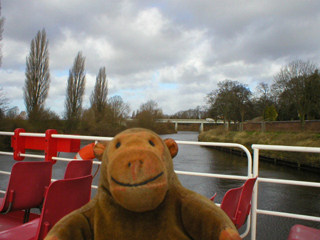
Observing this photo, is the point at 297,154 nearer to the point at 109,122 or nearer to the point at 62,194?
the point at 62,194

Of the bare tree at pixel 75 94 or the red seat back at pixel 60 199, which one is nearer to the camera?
the red seat back at pixel 60 199

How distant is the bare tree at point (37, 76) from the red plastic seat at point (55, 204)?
30.0m

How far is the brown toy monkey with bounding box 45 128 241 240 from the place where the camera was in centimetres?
90

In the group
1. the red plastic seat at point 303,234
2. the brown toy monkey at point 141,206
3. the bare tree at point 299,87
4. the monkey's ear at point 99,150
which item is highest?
the bare tree at point 299,87

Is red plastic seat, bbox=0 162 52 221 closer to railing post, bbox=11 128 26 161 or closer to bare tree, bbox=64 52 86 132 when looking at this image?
railing post, bbox=11 128 26 161

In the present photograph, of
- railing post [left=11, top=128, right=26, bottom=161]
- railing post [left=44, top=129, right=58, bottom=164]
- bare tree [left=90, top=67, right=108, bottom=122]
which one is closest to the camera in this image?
railing post [left=44, top=129, right=58, bottom=164]

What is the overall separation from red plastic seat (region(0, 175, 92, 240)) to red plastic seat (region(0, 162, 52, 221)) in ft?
1.65

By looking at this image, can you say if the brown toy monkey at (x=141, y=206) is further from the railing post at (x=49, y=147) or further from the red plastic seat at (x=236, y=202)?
the railing post at (x=49, y=147)

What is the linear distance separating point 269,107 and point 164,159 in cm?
3999

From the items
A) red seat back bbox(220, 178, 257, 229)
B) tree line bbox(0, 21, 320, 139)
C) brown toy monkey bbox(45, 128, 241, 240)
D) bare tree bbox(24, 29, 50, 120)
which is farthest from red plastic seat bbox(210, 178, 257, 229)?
bare tree bbox(24, 29, 50, 120)

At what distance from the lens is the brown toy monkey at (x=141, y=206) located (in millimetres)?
895

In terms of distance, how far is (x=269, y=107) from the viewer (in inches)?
1479

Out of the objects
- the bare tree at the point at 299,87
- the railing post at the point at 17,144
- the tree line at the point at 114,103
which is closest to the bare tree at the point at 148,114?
the tree line at the point at 114,103

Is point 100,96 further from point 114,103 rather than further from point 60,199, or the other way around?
point 60,199
